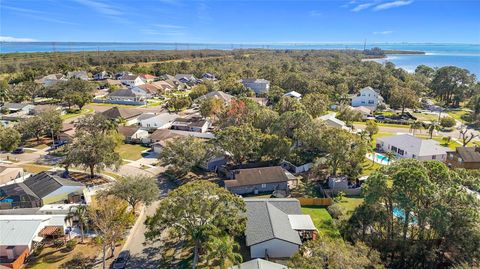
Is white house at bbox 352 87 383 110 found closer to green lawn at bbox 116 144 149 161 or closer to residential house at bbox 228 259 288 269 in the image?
green lawn at bbox 116 144 149 161

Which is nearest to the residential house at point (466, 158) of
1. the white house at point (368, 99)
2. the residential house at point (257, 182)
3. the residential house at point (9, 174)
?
the residential house at point (257, 182)

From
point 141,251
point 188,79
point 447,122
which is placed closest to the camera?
point 141,251

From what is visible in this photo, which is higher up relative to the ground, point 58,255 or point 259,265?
point 259,265

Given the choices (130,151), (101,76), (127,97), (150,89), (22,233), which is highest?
(101,76)

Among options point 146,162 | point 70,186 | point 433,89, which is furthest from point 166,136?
point 433,89

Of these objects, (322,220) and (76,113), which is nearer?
(322,220)

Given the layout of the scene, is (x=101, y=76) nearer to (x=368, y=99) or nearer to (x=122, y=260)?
(x=368, y=99)

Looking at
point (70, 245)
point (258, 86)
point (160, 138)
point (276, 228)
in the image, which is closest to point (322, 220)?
point (276, 228)
